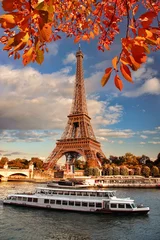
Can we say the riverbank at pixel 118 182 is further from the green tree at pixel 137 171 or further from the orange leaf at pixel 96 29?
the orange leaf at pixel 96 29

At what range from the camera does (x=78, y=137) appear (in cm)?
8400

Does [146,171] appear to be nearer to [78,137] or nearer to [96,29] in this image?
[78,137]

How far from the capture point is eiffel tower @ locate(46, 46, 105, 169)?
7856 cm

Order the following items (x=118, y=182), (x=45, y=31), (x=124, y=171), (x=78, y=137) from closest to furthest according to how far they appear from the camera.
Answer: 1. (x=45, y=31)
2. (x=118, y=182)
3. (x=124, y=171)
4. (x=78, y=137)

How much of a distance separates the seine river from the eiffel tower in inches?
1939

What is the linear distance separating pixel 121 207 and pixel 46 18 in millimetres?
29479

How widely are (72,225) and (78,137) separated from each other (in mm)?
61805

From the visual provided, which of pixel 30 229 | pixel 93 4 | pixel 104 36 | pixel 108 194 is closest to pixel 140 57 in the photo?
pixel 93 4

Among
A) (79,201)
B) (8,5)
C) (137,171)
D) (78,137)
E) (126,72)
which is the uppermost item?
(78,137)

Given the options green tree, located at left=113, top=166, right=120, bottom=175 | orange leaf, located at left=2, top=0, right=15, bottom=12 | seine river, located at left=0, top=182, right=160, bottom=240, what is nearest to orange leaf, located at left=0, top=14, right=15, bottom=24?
orange leaf, located at left=2, top=0, right=15, bottom=12

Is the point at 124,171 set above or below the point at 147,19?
below

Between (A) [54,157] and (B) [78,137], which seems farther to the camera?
(B) [78,137]

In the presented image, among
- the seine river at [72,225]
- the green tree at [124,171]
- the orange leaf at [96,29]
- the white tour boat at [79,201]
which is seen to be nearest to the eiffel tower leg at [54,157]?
the green tree at [124,171]

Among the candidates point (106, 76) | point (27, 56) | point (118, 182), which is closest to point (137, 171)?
point (118, 182)
